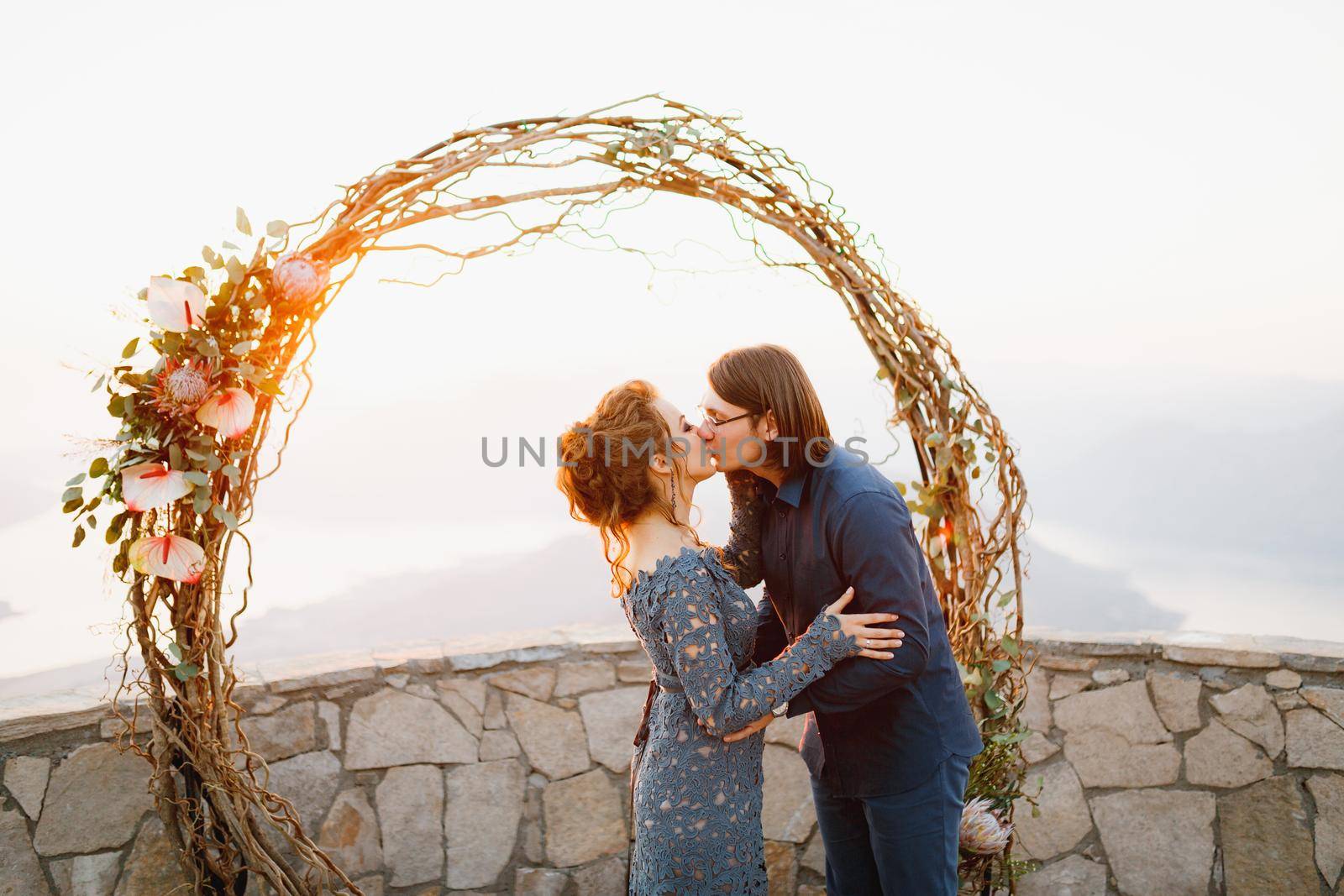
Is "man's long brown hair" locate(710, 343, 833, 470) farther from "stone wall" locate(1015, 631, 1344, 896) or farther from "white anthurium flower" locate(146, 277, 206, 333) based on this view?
"stone wall" locate(1015, 631, 1344, 896)

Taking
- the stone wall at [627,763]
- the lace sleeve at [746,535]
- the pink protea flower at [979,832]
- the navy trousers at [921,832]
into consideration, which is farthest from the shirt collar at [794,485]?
the stone wall at [627,763]

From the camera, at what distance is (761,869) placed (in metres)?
1.79

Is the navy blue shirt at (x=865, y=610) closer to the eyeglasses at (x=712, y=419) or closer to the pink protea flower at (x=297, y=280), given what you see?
the eyeglasses at (x=712, y=419)

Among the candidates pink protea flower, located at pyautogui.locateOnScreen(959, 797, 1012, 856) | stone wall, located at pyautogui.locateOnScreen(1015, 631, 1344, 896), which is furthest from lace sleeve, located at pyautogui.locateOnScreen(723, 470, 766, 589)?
stone wall, located at pyautogui.locateOnScreen(1015, 631, 1344, 896)

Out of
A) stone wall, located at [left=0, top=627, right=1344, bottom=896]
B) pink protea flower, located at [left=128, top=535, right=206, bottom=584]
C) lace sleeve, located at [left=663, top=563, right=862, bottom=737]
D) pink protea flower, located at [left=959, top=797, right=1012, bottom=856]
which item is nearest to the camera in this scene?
lace sleeve, located at [left=663, top=563, right=862, bottom=737]

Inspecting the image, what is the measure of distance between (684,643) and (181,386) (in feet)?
3.41

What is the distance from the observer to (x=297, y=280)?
1.89m

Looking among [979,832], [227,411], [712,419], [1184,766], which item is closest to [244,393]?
[227,411]

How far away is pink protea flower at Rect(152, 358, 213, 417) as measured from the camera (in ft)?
6.03

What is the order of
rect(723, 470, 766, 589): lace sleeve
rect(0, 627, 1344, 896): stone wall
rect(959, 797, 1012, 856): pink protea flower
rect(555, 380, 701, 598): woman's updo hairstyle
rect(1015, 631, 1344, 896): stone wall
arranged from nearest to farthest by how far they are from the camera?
rect(555, 380, 701, 598): woman's updo hairstyle
rect(723, 470, 766, 589): lace sleeve
rect(959, 797, 1012, 856): pink protea flower
rect(0, 627, 1344, 896): stone wall
rect(1015, 631, 1344, 896): stone wall

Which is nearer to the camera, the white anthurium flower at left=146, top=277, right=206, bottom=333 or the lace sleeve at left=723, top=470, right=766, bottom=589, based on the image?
the white anthurium flower at left=146, top=277, right=206, bottom=333

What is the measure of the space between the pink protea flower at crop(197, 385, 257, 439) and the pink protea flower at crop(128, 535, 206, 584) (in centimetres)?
23

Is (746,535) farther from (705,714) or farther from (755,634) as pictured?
(705,714)

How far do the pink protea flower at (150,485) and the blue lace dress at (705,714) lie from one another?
86cm
